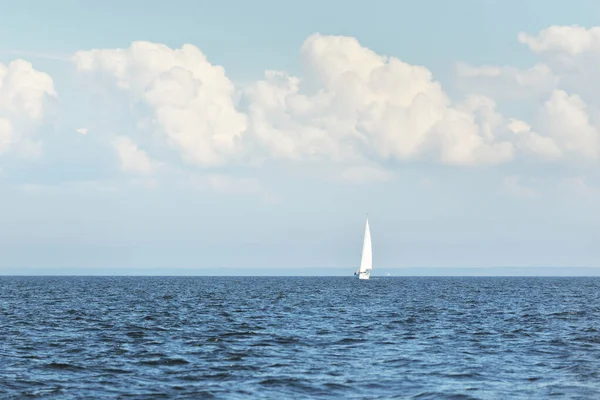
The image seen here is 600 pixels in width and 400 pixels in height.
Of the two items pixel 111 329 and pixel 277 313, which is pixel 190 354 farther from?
pixel 277 313

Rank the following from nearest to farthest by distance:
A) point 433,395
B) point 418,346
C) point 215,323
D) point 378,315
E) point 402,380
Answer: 1. point 433,395
2. point 402,380
3. point 418,346
4. point 215,323
5. point 378,315

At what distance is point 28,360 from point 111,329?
16332 mm

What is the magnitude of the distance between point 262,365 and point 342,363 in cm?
400

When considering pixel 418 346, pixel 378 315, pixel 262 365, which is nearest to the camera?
pixel 262 365

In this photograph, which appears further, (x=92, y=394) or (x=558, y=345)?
(x=558, y=345)

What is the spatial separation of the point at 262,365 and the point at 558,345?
63.2 feet

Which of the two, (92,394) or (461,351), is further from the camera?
(461,351)

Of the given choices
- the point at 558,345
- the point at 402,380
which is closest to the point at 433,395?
the point at 402,380

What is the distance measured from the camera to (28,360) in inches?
1465

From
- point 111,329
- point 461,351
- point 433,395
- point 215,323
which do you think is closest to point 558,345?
point 461,351

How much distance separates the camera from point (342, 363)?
121 feet

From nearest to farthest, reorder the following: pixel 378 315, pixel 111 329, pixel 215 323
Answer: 1. pixel 111 329
2. pixel 215 323
3. pixel 378 315

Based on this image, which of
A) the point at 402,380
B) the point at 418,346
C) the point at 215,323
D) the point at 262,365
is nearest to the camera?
the point at 402,380

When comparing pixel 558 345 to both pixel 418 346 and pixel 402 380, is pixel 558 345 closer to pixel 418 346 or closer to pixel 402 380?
pixel 418 346
